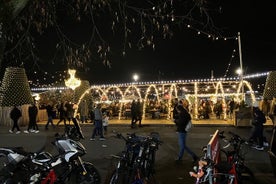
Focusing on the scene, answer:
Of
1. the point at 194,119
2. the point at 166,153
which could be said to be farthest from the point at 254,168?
the point at 194,119

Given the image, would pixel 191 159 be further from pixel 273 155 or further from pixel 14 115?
pixel 14 115

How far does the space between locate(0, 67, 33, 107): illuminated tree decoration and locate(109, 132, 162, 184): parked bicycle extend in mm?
17457

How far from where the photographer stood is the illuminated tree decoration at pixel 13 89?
23328 mm

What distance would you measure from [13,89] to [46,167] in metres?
18.1

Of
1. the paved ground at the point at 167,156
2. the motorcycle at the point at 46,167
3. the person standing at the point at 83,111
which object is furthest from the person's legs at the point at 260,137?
the person standing at the point at 83,111

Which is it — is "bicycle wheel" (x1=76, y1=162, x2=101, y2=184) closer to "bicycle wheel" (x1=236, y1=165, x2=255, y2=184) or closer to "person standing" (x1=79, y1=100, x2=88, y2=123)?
"bicycle wheel" (x1=236, y1=165, x2=255, y2=184)

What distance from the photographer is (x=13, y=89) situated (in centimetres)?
2336

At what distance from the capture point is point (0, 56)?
5.94 metres

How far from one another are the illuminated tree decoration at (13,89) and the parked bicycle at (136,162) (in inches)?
687

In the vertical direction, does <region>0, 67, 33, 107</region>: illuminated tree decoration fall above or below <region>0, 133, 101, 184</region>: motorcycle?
above

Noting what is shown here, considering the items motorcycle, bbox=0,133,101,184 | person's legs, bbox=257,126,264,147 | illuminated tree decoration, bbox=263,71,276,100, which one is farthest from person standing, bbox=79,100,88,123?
motorcycle, bbox=0,133,101,184

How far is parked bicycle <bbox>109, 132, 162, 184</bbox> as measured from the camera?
21.5ft

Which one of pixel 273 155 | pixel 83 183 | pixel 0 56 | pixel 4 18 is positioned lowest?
pixel 83 183

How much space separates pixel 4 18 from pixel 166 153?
25.0 feet
